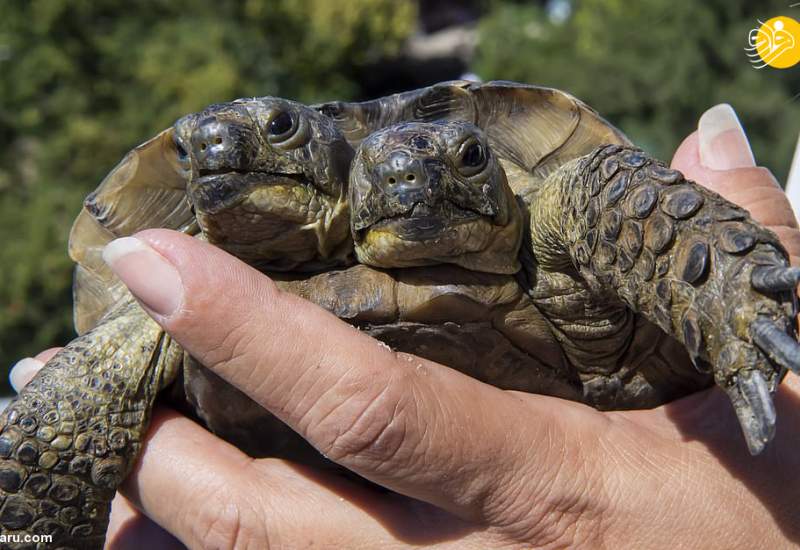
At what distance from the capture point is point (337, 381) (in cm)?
130

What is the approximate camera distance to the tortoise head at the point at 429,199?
4.53 ft

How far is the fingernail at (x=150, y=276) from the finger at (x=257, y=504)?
407mm

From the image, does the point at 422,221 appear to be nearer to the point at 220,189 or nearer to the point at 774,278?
the point at 220,189

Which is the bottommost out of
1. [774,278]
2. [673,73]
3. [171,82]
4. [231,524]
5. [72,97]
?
[72,97]

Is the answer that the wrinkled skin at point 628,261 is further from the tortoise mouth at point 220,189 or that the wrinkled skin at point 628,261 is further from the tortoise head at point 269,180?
the tortoise mouth at point 220,189

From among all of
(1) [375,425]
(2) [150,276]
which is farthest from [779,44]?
(2) [150,276]

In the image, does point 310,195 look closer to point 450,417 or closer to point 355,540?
point 450,417

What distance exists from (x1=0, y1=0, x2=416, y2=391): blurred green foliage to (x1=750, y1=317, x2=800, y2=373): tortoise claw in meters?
7.91

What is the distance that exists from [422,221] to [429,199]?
0.13ft

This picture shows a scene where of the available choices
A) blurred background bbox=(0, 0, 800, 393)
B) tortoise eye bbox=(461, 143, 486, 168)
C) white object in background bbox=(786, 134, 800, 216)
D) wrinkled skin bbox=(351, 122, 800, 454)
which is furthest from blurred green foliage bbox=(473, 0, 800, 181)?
tortoise eye bbox=(461, 143, 486, 168)

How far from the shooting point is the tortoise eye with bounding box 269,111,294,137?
4.85ft

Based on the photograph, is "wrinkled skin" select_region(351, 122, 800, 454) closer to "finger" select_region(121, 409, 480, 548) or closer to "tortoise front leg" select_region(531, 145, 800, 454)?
"tortoise front leg" select_region(531, 145, 800, 454)

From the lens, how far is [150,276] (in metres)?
1.34

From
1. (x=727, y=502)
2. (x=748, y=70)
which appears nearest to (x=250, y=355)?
(x=727, y=502)
